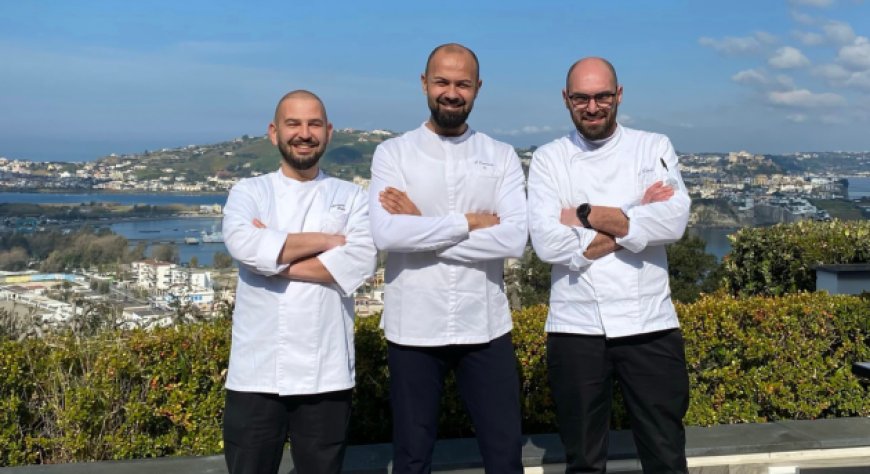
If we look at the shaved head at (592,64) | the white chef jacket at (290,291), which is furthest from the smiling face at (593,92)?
the white chef jacket at (290,291)

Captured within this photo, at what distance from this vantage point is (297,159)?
2.97 m

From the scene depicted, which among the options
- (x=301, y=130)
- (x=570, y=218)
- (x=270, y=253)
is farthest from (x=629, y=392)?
(x=301, y=130)

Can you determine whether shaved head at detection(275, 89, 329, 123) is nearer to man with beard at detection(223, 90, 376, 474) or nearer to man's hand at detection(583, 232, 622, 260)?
man with beard at detection(223, 90, 376, 474)

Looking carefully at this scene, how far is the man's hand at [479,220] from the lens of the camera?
297cm

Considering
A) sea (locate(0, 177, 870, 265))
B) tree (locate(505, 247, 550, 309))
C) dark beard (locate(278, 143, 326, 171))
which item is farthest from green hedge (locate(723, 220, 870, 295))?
dark beard (locate(278, 143, 326, 171))

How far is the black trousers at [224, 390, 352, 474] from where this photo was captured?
281cm

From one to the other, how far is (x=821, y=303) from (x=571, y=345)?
2.38m

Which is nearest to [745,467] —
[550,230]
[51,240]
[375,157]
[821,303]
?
[821,303]

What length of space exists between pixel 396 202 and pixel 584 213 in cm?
78

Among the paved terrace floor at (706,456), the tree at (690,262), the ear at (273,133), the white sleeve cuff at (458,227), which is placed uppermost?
the ear at (273,133)

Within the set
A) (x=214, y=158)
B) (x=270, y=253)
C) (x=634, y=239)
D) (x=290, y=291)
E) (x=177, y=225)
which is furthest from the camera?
(x=214, y=158)

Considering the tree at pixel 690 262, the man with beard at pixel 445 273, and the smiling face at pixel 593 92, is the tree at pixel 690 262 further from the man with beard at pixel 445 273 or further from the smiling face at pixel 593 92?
the man with beard at pixel 445 273

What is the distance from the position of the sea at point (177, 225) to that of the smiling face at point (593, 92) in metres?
2.40

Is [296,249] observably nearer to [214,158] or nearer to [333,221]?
[333,221]
